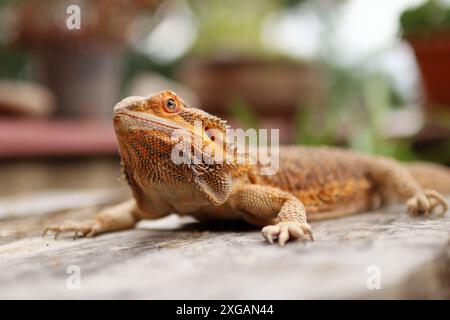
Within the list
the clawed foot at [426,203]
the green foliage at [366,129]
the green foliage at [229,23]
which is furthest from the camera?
the green foliage at [229,23]

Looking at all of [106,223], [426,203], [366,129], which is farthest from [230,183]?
[366,129]

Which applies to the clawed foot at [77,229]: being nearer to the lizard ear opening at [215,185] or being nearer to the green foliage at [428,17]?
the lizard ear opening at [215,185]

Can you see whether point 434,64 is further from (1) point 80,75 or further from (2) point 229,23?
(2) point 229,23

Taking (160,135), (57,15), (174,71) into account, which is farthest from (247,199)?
(174,71)

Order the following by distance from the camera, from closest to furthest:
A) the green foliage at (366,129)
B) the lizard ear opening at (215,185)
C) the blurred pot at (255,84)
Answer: the lizard ear opening at (215,185) < the green foliage at (366,129) < the blurred pot at (255,84)

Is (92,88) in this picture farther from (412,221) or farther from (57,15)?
(412,221)

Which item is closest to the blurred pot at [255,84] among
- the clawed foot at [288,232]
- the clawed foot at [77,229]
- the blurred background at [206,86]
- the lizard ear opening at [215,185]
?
the blurred background at [206,86]
